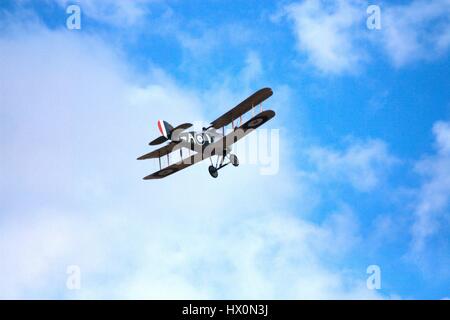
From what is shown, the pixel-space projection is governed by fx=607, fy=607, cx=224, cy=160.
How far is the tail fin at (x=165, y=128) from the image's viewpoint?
3306 centimetres

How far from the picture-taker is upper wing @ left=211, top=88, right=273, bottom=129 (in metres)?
32.4

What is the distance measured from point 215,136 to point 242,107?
237cm

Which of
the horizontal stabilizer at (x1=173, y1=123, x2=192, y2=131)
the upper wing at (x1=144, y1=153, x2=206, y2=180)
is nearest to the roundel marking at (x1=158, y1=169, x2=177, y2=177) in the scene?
the upper wing at (x1=144, y1=153, x2=206, y2=180)

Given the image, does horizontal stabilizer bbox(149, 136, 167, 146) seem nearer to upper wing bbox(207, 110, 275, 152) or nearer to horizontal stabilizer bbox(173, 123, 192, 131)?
horizontal stabilizer bbox(173, 123, 192, 131)

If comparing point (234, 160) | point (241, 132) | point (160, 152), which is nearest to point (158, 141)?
point (160, 152)

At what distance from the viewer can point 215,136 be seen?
34.9 m

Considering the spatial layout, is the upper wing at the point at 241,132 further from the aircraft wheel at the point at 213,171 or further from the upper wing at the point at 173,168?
the upper wing at the point at 173,168

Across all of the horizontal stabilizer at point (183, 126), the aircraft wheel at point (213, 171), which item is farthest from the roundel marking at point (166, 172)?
the horizontal stabilizer at point (183, 126)

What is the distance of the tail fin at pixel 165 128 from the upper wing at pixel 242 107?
3.07 metres

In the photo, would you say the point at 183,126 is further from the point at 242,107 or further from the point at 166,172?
the point at 166,172
